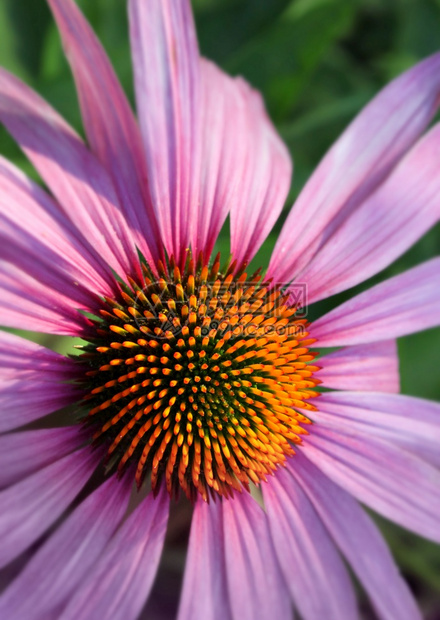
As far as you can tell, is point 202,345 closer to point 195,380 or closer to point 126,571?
point 195,380

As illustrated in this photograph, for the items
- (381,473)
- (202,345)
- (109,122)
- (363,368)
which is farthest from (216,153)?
(381,473)

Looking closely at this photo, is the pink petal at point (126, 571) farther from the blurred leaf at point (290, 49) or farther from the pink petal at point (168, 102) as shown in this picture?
the blurred leaf at point (290, 49)

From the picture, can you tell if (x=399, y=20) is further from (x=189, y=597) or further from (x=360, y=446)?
(x=189, y=597)

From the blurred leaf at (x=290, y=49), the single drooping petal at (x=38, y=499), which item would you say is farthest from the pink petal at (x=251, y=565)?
the blurred leaf at (x=290, y=49)

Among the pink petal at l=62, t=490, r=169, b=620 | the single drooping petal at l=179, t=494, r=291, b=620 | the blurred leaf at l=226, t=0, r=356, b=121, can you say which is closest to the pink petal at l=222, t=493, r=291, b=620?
the single drooping petal at l=179, t=494, r=291, b=620

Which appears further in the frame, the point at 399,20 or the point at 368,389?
the point at 399,20

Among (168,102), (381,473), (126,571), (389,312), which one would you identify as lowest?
(126,571)

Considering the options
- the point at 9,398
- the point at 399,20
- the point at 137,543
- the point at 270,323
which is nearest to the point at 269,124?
the point at 270,323
